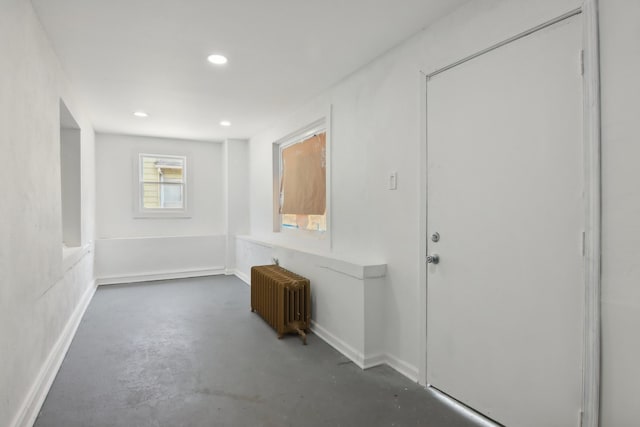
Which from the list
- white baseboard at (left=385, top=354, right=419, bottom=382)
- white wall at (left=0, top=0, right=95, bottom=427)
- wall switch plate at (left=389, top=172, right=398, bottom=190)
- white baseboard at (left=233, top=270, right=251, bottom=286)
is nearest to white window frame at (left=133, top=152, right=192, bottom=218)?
white baseboard at (left=233, top=270, right=251, bottom=286)

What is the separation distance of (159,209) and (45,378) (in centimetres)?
400

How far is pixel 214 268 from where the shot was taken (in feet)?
20.3

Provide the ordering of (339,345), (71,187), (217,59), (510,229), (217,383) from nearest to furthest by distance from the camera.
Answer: (510,229) → (217,383) → (217,59) → (339,345) → (71,187)

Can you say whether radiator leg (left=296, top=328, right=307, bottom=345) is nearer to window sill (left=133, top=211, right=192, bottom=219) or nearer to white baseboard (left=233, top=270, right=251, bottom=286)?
white baseboard (left=233, top=270, right=251, bottom=286)

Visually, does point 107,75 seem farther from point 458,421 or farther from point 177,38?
point 458,421

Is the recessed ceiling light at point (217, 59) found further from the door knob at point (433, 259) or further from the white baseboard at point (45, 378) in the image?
the white baseboard at point (45, 378)

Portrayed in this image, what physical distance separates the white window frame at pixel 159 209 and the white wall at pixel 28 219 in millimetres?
2920

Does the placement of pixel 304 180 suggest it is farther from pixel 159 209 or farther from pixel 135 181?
pixel 135 181

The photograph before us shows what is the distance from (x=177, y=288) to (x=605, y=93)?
209 inches

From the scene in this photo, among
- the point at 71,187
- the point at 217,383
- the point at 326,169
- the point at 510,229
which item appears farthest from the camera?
the point at 71,187

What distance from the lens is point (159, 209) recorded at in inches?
235

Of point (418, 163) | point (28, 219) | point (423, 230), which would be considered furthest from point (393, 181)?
point (28, 219)

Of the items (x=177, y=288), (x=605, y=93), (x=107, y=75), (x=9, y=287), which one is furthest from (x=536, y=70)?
(x=177, y=288)

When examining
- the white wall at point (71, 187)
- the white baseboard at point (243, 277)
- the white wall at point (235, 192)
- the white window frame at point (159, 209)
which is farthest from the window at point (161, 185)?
the white wall at point (71, 187)
